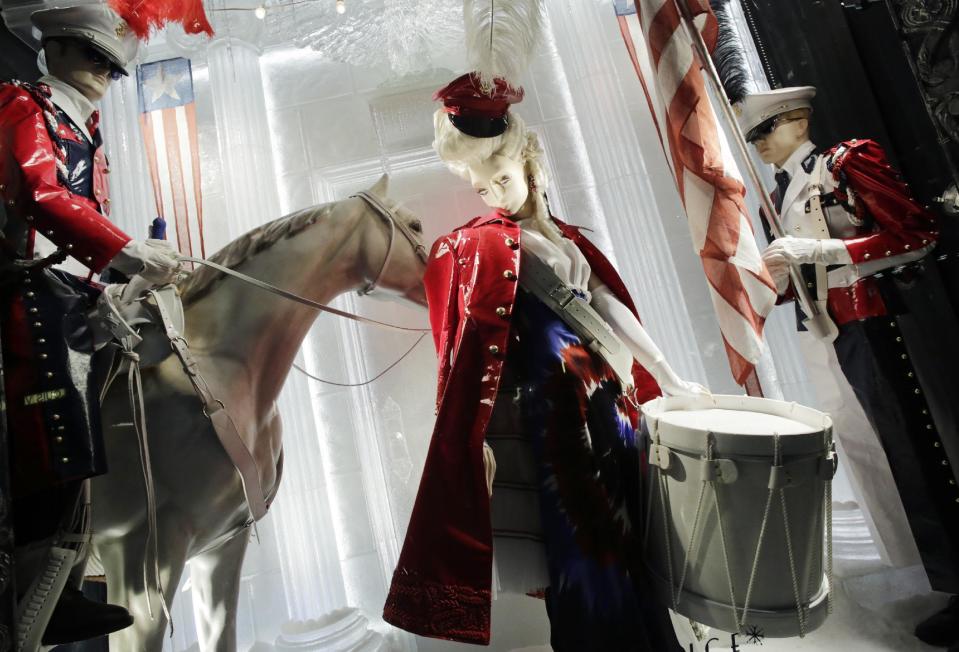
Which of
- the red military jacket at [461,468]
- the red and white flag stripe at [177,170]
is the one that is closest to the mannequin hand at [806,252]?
the red military jacket at [461,468]

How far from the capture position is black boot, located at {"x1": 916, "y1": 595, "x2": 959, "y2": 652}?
6.19 ft

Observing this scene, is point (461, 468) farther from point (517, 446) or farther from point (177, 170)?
point (177, 170)

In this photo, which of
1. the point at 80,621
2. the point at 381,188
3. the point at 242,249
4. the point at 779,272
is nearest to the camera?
the point at 80,621

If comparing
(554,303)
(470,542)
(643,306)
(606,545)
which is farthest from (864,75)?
(470,542)

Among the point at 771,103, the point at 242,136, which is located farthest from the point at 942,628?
the point at 242,136

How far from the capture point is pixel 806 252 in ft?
6.65

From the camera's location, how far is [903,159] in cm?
221

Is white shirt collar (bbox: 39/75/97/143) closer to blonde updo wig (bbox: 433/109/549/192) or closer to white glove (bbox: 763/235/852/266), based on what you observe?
blonde updo wig (bbox: 433/109/549/192)

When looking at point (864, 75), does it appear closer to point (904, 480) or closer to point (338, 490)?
point (904, 480)

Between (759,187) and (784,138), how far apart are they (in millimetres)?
421

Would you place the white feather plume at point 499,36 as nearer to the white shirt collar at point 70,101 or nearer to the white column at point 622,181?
the white column at point 622,181

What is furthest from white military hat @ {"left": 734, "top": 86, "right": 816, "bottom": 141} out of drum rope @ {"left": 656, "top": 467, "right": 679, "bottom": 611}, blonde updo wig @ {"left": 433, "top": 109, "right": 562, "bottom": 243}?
drum rope @ {"left": 656, "top": 467, "right": 679, "bottom": 611}

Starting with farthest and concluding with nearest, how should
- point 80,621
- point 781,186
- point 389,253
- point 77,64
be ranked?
point 781,186 → point 389,253 → point 77,64 → point 80,621

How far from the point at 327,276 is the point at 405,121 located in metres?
1.13
